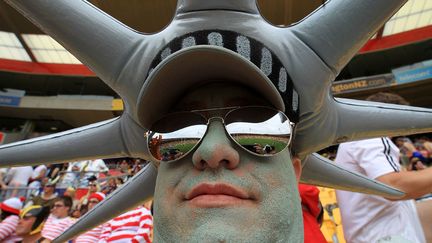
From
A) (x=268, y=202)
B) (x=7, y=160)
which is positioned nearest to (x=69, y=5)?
(x=7, y=160)

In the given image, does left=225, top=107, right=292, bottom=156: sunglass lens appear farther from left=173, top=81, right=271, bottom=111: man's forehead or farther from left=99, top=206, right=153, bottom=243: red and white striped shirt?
left=99, top=206, right=153, bottom=243: red and white striped shirt

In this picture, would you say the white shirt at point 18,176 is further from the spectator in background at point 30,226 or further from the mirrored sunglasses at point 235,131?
the mirrored sunglasses at point 235,131

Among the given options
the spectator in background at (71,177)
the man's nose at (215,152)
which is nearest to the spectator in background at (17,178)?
the spectator in background at (71,177)

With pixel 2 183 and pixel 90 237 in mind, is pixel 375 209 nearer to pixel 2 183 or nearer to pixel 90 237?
pixel 90 237

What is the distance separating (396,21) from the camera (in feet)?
28.9

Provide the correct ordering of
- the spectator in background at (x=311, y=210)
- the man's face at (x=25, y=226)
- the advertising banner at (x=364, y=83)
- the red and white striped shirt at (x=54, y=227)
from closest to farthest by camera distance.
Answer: the spectator in background at (x=311, y=210) < the red and white striped shirt at (x=54, y=227) < the man's face at (x=25, y=226) < the advertising banner at (x=364, y=83)

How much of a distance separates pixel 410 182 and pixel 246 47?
1065 mm

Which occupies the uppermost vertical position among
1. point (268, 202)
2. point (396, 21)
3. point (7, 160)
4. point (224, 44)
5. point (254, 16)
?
point (396, 21)

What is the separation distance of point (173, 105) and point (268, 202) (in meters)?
0.35

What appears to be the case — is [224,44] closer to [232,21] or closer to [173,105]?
[232,21]

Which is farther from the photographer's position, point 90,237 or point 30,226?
point 30,226

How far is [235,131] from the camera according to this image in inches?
31.0

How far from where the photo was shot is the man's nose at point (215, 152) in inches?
29.7

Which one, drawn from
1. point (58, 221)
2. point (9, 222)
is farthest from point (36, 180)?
point (58, 221)
